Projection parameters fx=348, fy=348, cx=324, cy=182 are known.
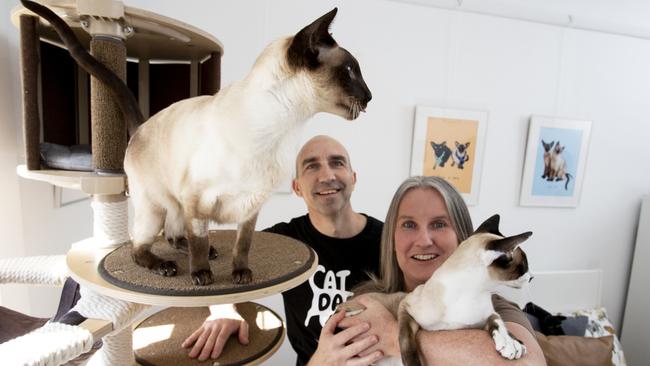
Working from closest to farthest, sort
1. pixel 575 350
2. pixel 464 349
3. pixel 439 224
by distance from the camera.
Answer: pixel 464 349 < pixel 439 224 < pixel 575 350

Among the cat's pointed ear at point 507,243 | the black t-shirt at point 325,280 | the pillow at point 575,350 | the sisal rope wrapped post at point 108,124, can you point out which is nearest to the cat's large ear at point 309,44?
the cat's pointed ear at point 507,243

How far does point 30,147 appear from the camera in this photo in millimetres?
827

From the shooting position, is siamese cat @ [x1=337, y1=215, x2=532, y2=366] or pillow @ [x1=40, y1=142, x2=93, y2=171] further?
pillow @ [x1=40, y1=142, x2=93, y2=171]

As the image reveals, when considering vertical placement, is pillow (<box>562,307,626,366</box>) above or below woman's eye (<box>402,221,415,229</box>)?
below

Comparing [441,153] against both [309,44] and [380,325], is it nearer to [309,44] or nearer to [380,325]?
[380,325]

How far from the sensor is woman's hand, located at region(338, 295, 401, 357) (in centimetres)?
73

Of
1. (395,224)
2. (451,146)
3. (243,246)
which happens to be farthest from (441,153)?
(243,246)

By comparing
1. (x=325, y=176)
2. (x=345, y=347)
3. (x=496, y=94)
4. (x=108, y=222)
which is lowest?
(x=345, y=347)

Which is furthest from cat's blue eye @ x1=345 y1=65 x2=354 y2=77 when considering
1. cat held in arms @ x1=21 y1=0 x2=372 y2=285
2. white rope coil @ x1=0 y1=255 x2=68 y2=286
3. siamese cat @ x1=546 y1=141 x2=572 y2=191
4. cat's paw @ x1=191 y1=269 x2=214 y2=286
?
siamese cat @ x1=546 y1=141 x2=572 y2=191

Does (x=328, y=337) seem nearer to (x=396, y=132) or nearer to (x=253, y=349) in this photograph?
(x=253, y=349)

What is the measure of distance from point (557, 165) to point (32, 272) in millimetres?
2772

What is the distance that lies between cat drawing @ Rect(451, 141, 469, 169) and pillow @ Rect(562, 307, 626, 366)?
1.34m

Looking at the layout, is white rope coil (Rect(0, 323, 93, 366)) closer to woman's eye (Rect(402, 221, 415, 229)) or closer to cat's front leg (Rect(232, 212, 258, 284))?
cat's front leg (Rect(232, 212, 258, 284))

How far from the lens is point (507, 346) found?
584 mm
